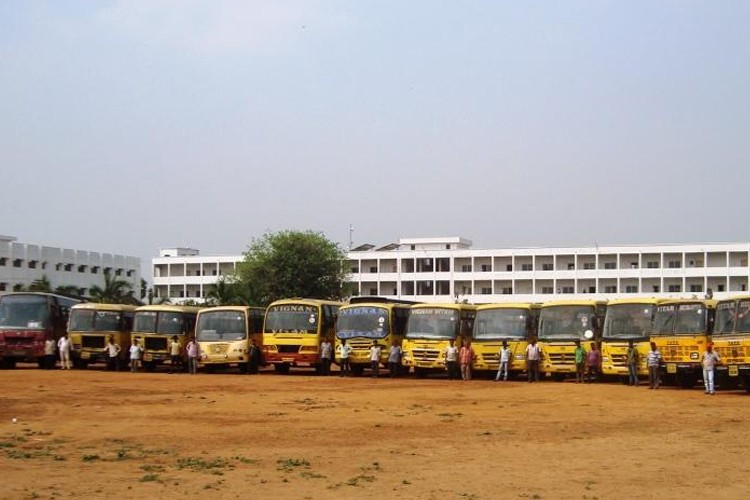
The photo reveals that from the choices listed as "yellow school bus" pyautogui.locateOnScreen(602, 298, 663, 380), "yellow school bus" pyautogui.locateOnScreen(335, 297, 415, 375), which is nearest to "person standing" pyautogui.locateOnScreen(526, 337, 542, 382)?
"yellow school bus" pyautogui.locateOnScreen(602, 298, 663, 380)

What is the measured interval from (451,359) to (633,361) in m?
6.03

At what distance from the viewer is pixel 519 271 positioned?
9206 centimetres

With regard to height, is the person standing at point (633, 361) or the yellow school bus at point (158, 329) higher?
the yellow school bus at point (158, 329)

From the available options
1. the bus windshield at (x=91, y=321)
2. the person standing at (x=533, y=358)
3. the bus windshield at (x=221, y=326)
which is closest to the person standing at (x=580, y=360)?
the person standing at (x=533, y=358)

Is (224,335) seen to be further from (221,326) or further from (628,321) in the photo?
(628,321)

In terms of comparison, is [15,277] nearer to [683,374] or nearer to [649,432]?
[683,374]

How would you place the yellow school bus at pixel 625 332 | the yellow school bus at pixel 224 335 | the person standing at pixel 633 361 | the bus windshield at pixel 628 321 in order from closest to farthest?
1. the person standing at pixel 633 361
2. the yellow school bus at pixel 625 332
3. the bus windshield at pixel 628 321
4. the yellow school bus at pixel 224 335

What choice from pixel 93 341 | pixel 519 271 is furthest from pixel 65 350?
pixel 519 271

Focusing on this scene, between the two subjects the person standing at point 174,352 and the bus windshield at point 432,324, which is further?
the person standing at point 174,352

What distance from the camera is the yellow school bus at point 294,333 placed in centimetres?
3584

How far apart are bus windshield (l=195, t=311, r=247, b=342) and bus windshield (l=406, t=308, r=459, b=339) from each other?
611 centimetres

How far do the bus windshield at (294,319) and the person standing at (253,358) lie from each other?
1.10 meters

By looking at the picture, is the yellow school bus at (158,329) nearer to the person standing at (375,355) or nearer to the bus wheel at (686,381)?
the person standing at (375,355)

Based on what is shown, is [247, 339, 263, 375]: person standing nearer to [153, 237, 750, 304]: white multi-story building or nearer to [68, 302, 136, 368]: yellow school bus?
[68, 302, 136, 368]: yellow school bus
